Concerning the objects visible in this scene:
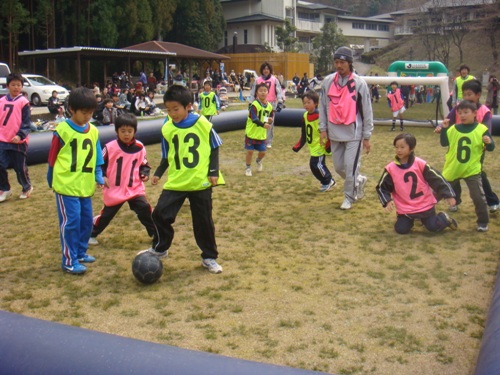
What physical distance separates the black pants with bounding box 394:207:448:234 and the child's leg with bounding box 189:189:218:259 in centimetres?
231

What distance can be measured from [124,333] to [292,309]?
1.27 metres

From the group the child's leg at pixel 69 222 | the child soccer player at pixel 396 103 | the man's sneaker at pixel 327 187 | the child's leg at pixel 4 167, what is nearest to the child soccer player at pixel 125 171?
the child's leg at pixel 69 222

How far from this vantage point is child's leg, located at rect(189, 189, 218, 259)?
17.2 ft

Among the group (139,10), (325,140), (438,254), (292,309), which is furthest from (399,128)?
(139,10)

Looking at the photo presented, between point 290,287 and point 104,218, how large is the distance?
7.31 feet

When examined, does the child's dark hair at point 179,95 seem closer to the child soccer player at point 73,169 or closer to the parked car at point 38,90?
the child soccer player at point 73,169

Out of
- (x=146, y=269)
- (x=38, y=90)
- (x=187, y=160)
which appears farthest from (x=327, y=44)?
(x=146, y=269)

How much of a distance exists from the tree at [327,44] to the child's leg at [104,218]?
49.5 m

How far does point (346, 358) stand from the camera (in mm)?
3760

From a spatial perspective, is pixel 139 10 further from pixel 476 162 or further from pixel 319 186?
pixel 476 162

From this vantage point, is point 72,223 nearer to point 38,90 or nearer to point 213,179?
point 213,179

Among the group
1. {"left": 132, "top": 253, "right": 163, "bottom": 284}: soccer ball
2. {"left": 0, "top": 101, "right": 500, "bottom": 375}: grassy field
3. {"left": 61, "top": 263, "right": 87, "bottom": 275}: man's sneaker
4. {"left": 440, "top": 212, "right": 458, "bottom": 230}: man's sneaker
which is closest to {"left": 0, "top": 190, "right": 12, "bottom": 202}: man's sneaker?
{"left": 0, "top": 101, "right": 500, "bottom": 375}: grassy field

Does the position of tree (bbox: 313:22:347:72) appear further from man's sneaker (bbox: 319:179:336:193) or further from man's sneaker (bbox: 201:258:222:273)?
man's sneaker (bbox: 201:258:222:273)

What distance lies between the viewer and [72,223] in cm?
528
